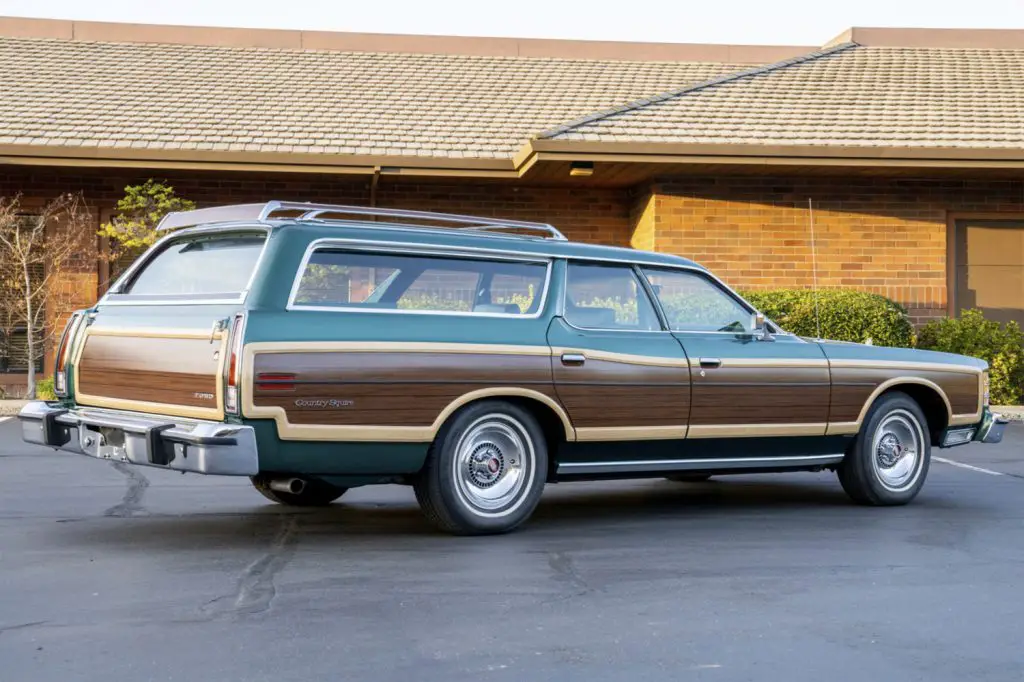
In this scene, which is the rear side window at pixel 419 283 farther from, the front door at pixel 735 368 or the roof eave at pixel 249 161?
the roof eave at pixel 249 161

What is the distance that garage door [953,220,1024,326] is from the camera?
19.4 m

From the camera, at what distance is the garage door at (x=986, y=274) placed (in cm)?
1939

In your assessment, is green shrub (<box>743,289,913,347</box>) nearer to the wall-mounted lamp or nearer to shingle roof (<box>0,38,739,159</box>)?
the wall-mounted lamp

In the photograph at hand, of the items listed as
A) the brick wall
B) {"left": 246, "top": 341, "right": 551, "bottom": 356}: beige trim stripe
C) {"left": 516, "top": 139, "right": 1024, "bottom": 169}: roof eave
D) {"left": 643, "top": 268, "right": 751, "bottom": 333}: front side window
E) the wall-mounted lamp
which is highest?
{"left": 516, "top": 139, "right": 1024, "bottom": 169}: roof eave

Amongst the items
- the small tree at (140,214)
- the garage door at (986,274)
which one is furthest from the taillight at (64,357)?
the garage door at (986,274)

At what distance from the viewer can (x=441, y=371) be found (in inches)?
296

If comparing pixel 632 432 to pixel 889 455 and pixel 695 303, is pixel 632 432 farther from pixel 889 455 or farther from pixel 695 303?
pixel 889 455

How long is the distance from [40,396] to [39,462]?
672 centimetres

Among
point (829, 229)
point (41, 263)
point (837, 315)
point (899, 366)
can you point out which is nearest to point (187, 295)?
point (899, 366)

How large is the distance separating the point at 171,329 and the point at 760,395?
3.61 meters

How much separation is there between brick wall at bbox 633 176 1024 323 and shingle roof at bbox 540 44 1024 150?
822 mm

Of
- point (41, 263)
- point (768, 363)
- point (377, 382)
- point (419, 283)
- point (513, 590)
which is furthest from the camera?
point (41, 263)

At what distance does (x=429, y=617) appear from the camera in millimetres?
5742

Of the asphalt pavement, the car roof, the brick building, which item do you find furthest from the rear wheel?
the brick building
